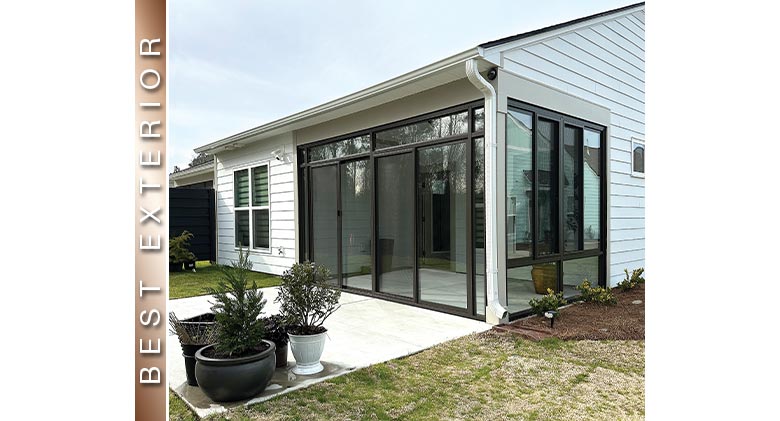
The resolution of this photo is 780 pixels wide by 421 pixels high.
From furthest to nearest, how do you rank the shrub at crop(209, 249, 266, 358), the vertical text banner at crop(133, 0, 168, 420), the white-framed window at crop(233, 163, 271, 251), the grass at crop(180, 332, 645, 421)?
the white-framed window at crop(233, 163, 271, 251)
the shrub at crop(209, 249, 266, 358)
the grass at crop(180, 332, 645, 421)
the vertical text banner at crop(133, 0, 168, 420)

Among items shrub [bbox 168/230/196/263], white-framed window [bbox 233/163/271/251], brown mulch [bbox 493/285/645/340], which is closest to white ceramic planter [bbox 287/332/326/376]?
brown mulch [bbox 493/285/645/340]

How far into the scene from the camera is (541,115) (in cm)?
487

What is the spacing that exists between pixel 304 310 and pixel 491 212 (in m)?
2.03

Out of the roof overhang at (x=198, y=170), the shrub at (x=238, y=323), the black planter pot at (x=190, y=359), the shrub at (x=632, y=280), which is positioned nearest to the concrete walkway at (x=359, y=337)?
the black planter pot at (x=190, y=359)

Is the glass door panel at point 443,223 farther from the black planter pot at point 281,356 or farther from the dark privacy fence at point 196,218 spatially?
the dark privacy fence at point 196,218

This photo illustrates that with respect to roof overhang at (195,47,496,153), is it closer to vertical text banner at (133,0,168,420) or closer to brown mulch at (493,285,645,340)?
brown mulch at (493,285,645,340)

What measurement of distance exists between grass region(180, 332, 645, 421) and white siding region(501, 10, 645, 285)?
9.30 feet

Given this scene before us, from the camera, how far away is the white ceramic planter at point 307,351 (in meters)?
3.09

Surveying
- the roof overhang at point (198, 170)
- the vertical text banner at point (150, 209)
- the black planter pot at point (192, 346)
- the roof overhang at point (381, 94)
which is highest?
the roof overhang at point (381, 94)

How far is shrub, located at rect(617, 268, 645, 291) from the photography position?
6136 mm

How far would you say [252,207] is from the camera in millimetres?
8570

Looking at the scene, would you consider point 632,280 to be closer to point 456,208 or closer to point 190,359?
point 456,208

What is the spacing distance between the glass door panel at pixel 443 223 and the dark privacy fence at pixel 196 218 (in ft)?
20.4
